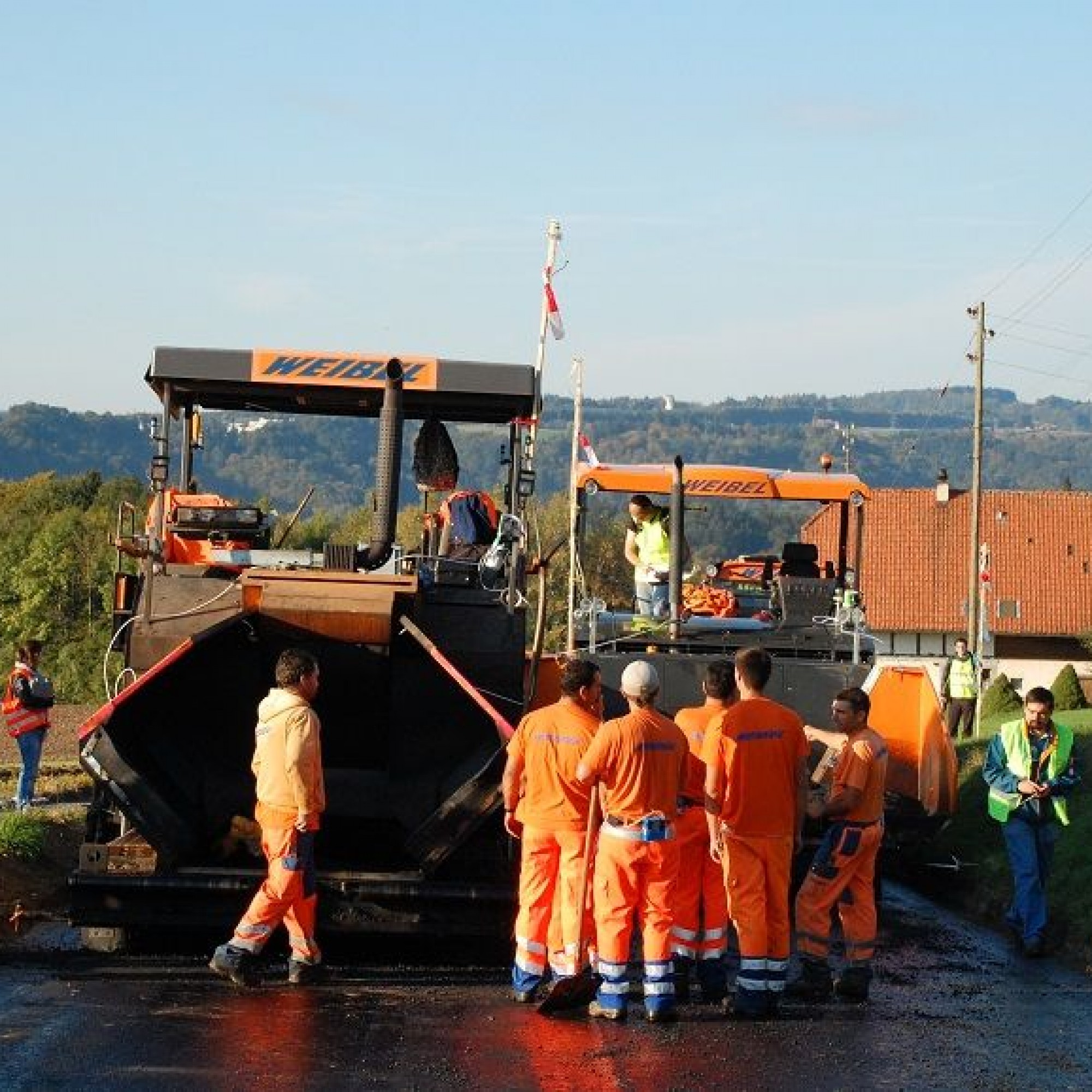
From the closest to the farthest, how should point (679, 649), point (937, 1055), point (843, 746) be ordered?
point (937, 1055) < point (843, 746) < point (679, 649)

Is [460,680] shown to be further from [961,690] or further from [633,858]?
[961,690]

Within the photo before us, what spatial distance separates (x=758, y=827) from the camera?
1050cm

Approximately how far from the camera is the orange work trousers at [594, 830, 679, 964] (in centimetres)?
1005

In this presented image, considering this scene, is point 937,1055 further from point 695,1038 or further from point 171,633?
point 171,633

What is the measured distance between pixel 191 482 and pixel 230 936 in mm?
3262

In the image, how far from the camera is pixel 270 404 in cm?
1340

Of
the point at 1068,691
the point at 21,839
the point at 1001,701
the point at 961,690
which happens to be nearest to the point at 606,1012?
the point at 21,839

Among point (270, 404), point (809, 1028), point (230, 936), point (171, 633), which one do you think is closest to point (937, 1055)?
point (809, 1028)

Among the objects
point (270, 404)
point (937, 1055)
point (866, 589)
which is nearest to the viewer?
point (937, 1055)

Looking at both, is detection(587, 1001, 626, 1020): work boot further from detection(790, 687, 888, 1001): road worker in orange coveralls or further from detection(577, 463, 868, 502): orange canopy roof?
detection(577, 463, 868, 502): orange canopy roof

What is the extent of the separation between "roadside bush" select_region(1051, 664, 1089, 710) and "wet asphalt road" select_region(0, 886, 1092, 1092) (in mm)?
36019

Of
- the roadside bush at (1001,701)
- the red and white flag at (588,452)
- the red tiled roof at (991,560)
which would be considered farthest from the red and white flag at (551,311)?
the red tiled roof at (991,560)

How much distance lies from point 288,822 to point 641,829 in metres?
1.84

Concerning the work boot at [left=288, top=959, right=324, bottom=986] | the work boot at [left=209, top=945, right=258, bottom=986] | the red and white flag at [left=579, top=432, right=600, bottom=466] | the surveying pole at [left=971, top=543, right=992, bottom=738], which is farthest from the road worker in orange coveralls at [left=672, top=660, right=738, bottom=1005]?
the surveying pole at [left=971, top=543, right=992, bottom=738]
